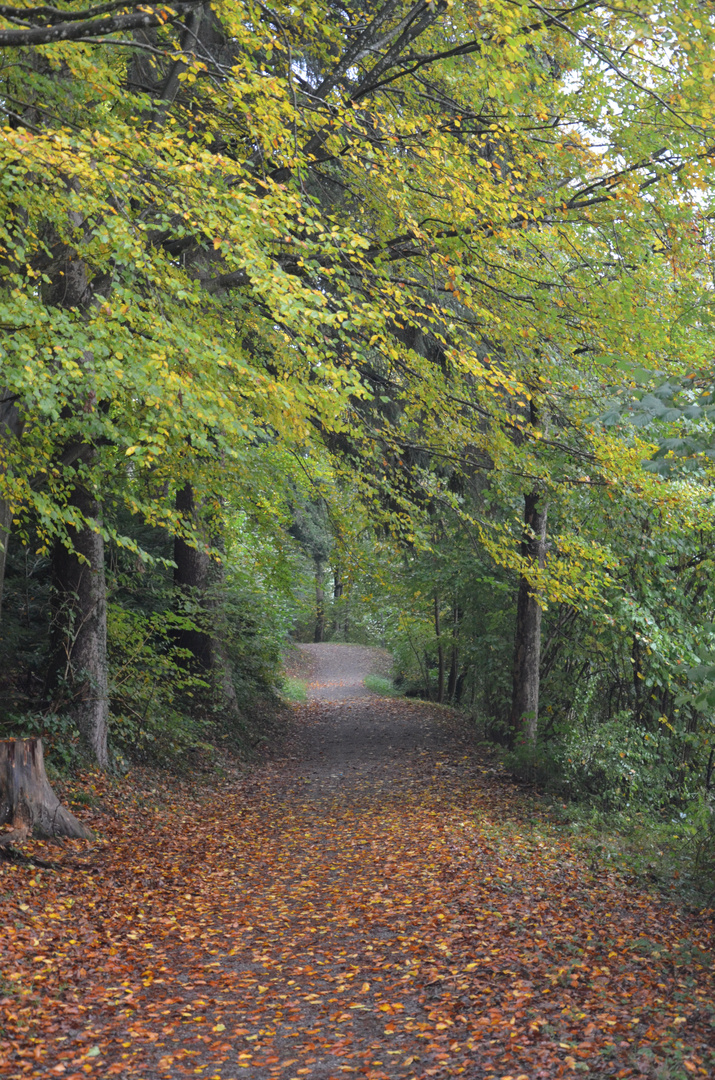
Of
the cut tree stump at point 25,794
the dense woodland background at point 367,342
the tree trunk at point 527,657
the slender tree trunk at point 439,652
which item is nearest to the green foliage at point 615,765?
the dense woodland background at point 367,342

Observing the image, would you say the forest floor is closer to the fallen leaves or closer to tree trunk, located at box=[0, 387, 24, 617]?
the fallen leaves

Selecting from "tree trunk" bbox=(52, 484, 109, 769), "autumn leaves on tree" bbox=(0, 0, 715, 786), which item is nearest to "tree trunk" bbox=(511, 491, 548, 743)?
"autumn leaves on tree" bbox=(0, 0, 715, 786)

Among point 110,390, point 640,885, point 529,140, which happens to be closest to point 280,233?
point 110,390

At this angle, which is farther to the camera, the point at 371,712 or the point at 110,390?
the point at 371,712

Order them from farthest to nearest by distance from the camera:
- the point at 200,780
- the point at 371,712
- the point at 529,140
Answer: the point at 371,712
the point at 200,780
the point at 529,140

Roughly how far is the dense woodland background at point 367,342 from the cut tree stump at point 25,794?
1.83 meters

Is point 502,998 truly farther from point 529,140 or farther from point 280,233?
point 529,140

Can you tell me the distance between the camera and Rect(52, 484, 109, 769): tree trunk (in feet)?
30.7

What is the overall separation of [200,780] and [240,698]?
4.46 m

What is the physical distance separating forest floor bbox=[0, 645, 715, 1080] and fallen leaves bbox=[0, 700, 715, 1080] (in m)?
0.02

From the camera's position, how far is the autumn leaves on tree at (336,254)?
19.6 feet

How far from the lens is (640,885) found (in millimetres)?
7141

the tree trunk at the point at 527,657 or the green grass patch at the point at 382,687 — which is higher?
the tree trunk at the point at 527,657

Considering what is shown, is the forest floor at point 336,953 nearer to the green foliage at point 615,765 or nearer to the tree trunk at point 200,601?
the green foliage at point 615,765
